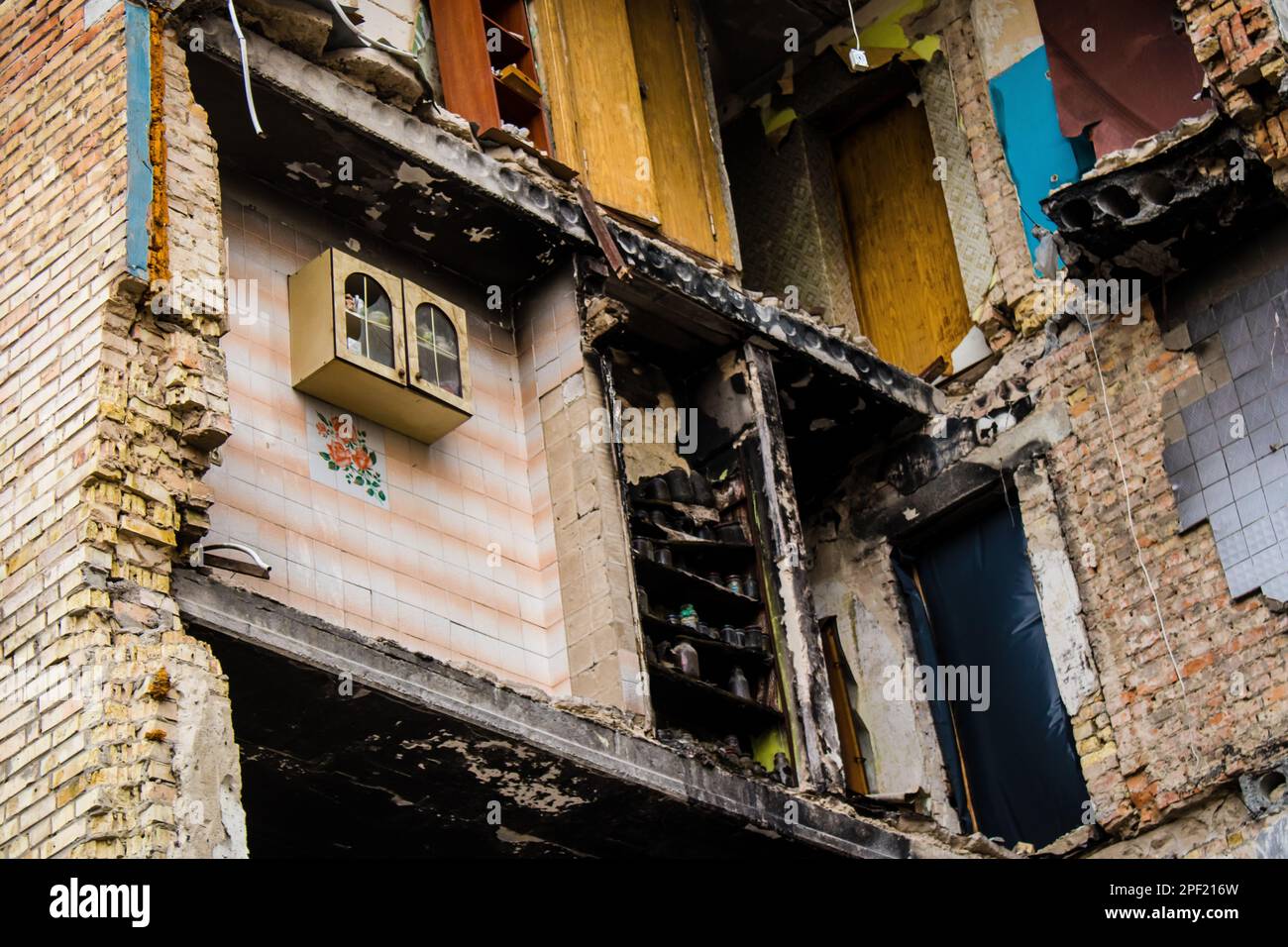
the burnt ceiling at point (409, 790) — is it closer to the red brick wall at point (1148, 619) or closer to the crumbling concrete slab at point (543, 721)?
the crumbling concrete slab at point (543, 721)

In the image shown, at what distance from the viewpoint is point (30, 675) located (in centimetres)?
801

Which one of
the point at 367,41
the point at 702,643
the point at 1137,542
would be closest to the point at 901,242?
the point at 1137,542

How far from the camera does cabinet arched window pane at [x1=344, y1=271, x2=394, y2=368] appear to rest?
1017 centimetres

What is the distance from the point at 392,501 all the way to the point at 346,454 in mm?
350

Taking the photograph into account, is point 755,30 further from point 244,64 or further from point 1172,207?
point 244,64

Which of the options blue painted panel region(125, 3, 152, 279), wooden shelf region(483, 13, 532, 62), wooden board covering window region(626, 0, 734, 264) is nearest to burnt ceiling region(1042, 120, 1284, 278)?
wooden board covering window region(626, 0, 734, 264)

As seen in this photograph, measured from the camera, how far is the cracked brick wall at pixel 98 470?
764 cm

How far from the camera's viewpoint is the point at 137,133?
907cm

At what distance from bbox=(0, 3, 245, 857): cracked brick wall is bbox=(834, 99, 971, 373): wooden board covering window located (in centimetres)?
626

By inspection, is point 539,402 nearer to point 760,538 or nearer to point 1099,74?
point 760,538

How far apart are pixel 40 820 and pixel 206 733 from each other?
2.30 ft

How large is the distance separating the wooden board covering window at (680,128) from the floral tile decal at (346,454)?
3.00 m

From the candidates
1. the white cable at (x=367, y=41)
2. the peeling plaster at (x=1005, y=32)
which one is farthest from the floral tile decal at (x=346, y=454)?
the peeling plaster at (x=1005, y=32)

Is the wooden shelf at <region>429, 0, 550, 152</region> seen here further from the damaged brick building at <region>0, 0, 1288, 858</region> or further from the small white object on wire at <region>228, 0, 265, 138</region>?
the small white object on wire at <region>228, 0, 265, 138</region>
